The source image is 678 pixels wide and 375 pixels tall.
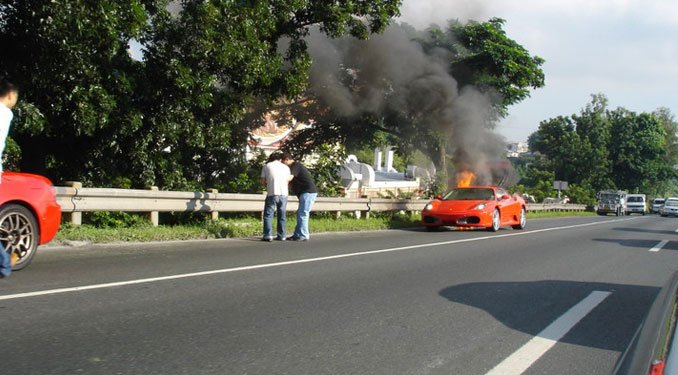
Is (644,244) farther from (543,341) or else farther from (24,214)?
(24,214)

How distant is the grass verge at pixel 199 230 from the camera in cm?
899

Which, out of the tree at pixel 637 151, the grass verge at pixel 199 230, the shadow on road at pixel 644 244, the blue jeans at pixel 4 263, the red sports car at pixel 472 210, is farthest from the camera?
the tree at pixel 637 151

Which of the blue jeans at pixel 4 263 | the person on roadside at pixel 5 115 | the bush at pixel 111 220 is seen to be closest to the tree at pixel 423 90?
the bush at pixel 111 220

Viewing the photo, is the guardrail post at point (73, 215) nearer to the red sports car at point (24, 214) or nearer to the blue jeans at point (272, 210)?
the red sports car at point (24, 214)

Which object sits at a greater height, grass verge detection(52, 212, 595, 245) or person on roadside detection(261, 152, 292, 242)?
person on roadside detection(261, 152, 292, 242)

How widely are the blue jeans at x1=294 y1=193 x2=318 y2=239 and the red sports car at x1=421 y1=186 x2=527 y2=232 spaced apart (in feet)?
16.4

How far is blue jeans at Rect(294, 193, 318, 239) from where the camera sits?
1113cm

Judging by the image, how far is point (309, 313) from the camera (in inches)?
194

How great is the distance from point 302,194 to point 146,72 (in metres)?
3.53

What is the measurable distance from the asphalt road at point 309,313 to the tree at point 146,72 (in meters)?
2.94

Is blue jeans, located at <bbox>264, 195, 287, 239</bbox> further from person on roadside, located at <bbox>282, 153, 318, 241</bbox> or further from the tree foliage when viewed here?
the tree foliage

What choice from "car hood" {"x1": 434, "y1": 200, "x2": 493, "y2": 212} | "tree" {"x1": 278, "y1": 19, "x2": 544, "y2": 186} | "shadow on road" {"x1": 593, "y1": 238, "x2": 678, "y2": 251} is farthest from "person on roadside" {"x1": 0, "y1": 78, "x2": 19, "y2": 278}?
"tree" {"x1": 278, "y1": 19, "x2": 544, "y2": 186}

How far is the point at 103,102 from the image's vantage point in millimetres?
9984

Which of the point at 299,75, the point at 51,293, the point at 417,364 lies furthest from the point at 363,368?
the point at 299,75
